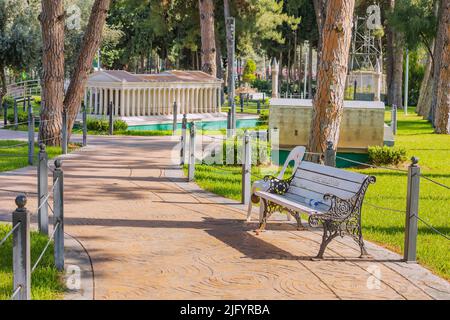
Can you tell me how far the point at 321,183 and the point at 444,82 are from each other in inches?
730

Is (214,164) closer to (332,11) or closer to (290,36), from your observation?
(332,11)

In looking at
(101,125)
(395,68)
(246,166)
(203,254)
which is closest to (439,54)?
(101,125)

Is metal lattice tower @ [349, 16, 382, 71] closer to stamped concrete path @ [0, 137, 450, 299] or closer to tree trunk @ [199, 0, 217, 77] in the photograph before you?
tree trunk @ [199, 0, 217, 77]

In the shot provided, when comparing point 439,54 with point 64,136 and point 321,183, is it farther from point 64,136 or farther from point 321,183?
point 321,183

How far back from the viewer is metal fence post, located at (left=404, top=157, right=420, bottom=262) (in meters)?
7.73

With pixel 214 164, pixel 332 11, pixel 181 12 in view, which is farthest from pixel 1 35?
pixel 332 11

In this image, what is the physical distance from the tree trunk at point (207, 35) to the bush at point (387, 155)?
1948cm

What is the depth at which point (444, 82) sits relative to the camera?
1025 inches

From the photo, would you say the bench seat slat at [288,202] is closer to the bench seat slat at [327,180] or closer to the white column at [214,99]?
the bench seat slat at [327,180]

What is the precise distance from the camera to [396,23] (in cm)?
3838

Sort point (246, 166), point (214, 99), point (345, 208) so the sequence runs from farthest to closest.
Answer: point (214, 99) < point (246, 166) < point (345, 208)

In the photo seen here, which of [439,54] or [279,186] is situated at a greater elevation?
[439,54]

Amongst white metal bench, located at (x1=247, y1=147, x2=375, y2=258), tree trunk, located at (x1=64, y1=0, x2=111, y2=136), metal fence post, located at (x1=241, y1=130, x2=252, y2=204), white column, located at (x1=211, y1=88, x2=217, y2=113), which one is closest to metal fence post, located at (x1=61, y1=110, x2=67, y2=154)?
tree trunk, located at (x1=64, y1=0, x2=111, y2=136)
